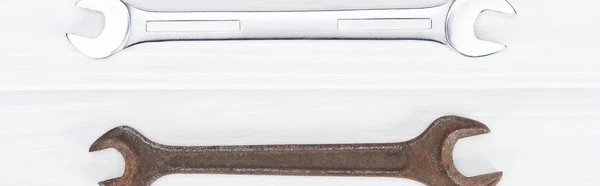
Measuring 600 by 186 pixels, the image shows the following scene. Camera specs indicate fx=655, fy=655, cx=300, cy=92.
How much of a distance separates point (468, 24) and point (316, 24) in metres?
0.19

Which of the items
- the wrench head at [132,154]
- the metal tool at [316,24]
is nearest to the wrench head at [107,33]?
the metal tool at [316,24]

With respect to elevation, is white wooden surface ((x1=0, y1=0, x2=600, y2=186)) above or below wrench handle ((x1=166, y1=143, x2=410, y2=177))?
above

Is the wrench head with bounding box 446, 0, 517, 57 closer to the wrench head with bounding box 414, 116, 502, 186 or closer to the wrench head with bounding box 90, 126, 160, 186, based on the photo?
the wrench head with bounding box 414, 116, 502, 186

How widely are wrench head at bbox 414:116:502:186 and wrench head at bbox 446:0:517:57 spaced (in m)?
0.09

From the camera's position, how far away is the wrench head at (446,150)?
2.65 ft

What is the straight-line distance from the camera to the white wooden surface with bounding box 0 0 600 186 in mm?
831

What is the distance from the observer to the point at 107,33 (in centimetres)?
83

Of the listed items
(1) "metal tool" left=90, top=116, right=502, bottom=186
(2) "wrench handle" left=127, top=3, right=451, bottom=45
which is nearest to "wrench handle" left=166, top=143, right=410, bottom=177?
(1) "metal tool" left=90, top=116, right=502, bottom=186

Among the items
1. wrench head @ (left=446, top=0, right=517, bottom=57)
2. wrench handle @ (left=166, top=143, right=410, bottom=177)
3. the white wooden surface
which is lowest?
wrench handle @ (left=166, top=143, right=410, bottom=177)

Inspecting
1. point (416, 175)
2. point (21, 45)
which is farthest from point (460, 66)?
point (21, 45)

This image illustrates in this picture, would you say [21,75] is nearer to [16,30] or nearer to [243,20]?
[16,30]

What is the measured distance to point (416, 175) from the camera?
0.82m

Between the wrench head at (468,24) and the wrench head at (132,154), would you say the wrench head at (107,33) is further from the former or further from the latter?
the wrench head at (468,24)

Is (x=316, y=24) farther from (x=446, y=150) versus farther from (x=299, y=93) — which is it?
(x=446, y=150)
